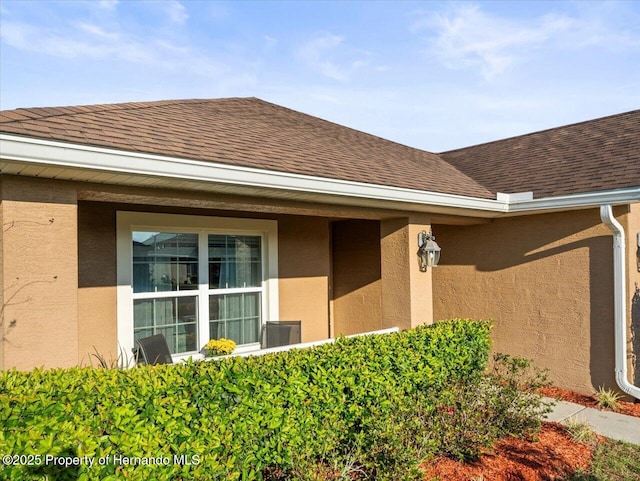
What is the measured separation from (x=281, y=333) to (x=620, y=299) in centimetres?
517

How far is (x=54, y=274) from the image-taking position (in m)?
3.67

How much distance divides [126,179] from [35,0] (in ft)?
19.8

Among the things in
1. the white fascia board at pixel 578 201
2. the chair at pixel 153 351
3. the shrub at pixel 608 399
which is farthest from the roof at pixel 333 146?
the shrub at pixel 608 399

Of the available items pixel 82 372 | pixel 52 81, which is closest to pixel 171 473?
pixel 82 372

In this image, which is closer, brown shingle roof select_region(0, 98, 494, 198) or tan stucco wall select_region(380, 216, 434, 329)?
brown shingle roof select_region(0, 98, 494, 198)

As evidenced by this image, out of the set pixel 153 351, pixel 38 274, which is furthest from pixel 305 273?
pixel 38 274

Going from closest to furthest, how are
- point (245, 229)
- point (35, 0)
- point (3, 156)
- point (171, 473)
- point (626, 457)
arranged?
point (171, 473)
point (3, 156)
point (626, 457)
point (245, 229)
point (35, 0)

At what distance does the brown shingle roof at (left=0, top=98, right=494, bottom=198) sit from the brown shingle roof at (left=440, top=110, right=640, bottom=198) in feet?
2.29

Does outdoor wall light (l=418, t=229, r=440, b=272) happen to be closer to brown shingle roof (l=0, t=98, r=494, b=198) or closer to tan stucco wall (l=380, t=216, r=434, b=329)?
tan stucco wall (l=380, t=216, r=434, b=329)

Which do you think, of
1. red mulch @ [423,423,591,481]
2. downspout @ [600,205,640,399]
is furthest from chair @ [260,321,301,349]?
downspout @ [600,205,640,399]

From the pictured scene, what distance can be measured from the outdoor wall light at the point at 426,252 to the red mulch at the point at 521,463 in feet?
8.48

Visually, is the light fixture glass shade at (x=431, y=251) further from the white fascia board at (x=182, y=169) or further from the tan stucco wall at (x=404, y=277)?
the white fascia board at (x=182, y=169)

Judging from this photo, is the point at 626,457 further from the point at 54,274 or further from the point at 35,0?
the point at 35,0

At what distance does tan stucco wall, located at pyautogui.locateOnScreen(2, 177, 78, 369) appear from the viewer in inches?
136
